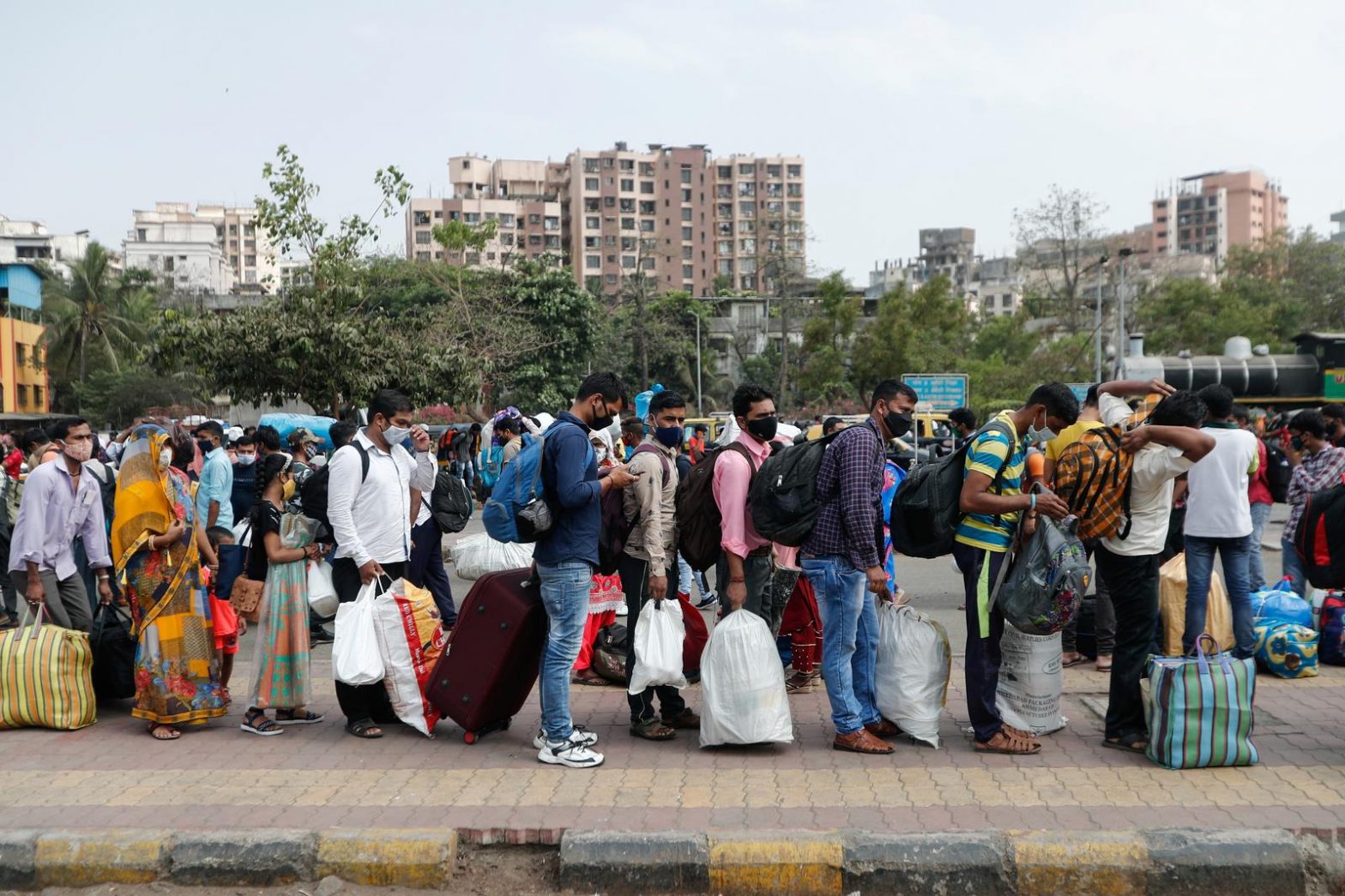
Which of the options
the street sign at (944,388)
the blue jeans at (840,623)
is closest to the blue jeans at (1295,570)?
the blue jeans at (840,623)

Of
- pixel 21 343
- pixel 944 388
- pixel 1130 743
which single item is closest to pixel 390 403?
pixel 1130 743

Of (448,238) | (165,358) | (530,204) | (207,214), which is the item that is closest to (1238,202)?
(530,204)

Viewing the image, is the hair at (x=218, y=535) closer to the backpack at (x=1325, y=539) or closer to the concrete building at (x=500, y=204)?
the backpack at (x=1325, y=539)

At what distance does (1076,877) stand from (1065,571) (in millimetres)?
1397

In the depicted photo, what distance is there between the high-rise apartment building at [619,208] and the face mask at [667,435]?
99331mm

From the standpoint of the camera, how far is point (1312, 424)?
7438 mm

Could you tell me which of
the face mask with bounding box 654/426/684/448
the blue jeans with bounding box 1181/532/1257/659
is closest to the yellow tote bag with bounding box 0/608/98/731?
the face mask with bounding box 654/426/684/448

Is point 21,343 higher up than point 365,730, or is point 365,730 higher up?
point 21,343

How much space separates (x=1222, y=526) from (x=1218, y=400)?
0.72 metres

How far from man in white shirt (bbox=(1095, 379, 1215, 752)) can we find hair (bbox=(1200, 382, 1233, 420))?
4.17ft

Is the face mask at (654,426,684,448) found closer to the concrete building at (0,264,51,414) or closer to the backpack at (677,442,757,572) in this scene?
the backpack at (677,442,757,572)

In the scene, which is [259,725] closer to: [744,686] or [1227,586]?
[744,686]

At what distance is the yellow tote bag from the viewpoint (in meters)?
6.11

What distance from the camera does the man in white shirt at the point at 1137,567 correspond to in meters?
5.38
